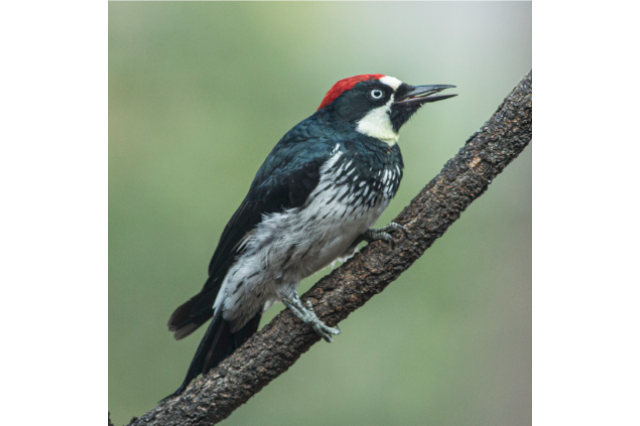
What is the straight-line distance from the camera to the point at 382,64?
6.89 feet

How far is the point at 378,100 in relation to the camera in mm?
1985

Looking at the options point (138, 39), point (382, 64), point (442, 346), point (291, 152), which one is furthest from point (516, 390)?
point (138, 39)

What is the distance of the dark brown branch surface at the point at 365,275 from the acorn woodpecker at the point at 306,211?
0.23 ft

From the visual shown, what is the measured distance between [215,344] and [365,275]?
2.32 feet

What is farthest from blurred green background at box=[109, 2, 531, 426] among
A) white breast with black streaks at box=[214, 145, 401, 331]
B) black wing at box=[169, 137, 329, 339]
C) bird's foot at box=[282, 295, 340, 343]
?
bird's foot at box=[282, 295, 340, 343]

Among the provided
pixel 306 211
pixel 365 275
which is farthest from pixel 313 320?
pixel 306 211

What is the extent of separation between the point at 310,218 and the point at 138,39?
1.05 meters

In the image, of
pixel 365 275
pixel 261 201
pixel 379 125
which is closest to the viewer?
pixel 365 275

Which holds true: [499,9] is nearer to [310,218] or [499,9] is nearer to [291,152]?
[291,152]

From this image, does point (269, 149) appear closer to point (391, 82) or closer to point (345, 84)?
point (345, 84)

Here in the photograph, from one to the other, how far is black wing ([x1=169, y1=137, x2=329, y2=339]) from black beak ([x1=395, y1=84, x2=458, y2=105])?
1.35 ft
